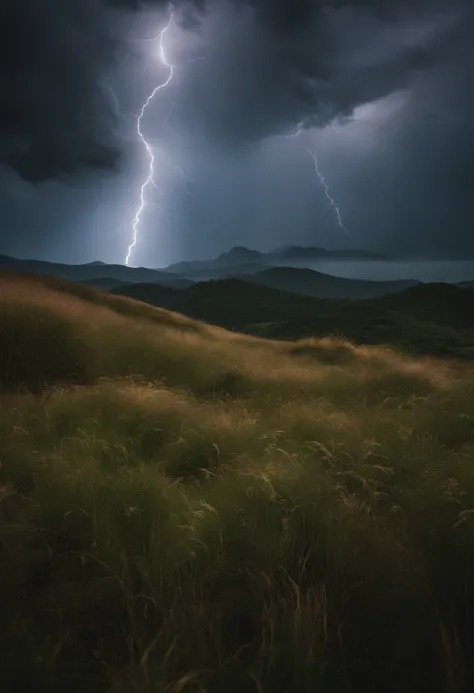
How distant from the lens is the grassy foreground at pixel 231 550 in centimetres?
223

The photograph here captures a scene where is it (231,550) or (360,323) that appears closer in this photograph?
(231,550)

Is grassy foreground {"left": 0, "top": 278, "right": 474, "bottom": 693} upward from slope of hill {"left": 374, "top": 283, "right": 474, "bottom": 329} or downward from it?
downward

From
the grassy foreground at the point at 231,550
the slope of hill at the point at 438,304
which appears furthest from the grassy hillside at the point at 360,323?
the grassy foreground at the point at 231,550

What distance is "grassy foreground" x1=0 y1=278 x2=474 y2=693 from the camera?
2.23 metres

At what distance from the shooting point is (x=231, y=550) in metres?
3.05

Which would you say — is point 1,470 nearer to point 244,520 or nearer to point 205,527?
point 205,527

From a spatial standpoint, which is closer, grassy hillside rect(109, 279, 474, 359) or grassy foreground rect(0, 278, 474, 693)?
grassy foreground rect(0, 278, 474, 693)

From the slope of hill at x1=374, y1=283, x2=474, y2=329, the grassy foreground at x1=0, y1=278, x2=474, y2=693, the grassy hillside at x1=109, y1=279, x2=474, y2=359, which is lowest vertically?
the grassy hillside at x1=109, y1=279, x2=474, y2=359

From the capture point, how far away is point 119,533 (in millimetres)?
3229

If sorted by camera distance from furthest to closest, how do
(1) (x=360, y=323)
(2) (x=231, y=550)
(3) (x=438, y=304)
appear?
(3) (x=438, y=304), (1) (x=360, y=323), (2) (x=231, y=550)

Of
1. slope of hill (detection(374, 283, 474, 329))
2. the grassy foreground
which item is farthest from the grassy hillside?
the grassy foreground

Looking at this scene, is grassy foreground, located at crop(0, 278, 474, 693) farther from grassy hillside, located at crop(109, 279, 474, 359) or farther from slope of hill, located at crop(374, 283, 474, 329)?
slope of hill, located at crop(374, 283, 474, 329)

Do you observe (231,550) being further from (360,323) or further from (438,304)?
(438,304)

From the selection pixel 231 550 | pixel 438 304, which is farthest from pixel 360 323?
pixel 231 550
